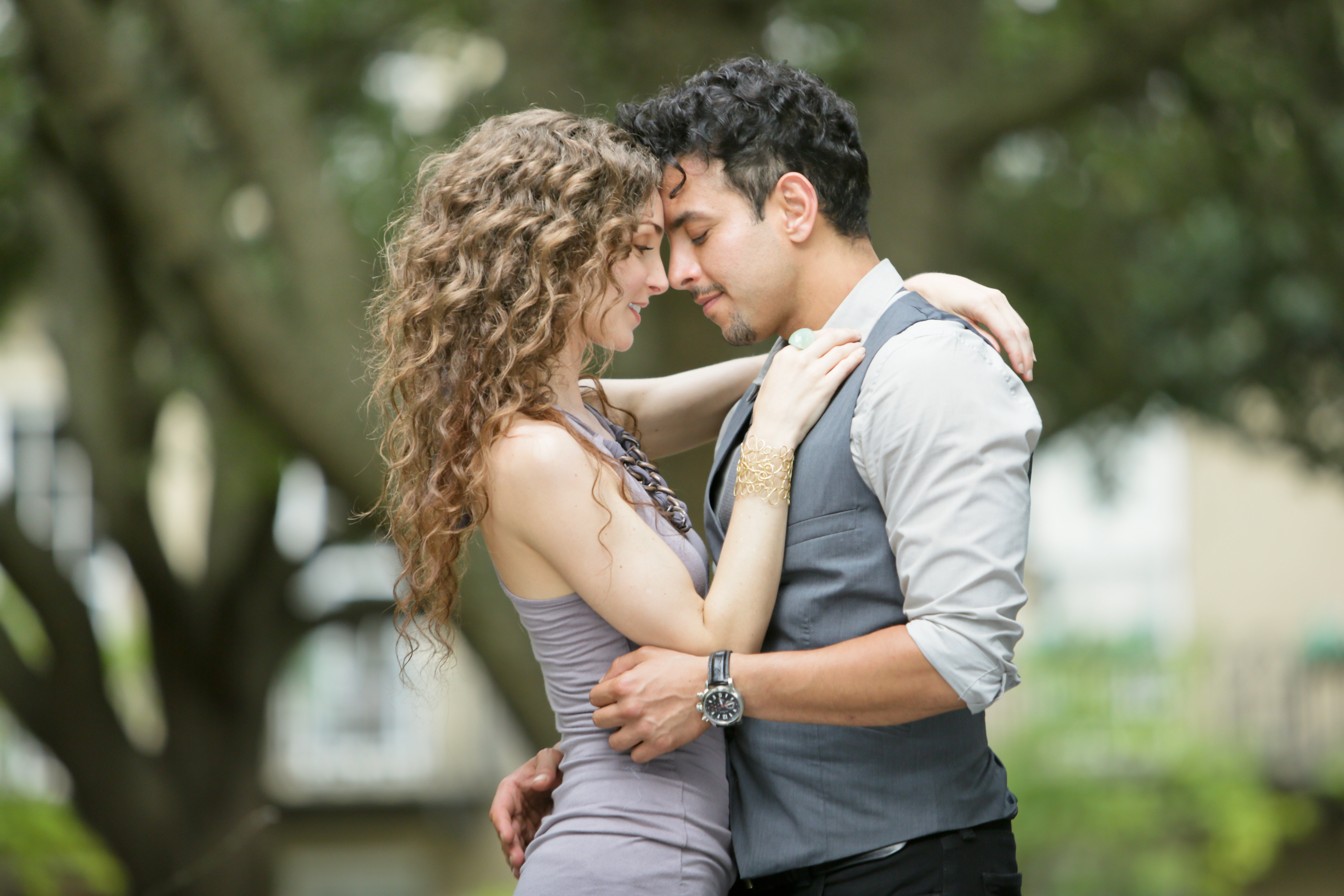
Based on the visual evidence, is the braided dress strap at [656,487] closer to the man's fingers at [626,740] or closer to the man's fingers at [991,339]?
the man's fingers at [626,740]

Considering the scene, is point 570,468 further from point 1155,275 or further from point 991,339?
point 1155,275

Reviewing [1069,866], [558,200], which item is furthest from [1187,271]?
[558,200]

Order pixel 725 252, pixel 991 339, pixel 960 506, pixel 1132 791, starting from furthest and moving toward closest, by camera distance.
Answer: pixel 1132 791 → pixel 725 252 → pixel 991 339 → pixel 960 506

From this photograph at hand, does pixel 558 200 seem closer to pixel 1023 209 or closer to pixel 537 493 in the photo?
pixel 537 493

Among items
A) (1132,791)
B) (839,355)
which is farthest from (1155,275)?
(839,355)

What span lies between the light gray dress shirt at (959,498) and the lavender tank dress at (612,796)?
0.43 meters

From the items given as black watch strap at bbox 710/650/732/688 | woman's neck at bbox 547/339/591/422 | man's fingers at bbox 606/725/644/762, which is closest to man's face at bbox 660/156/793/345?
woman's neck at bbox 547/339/591/422

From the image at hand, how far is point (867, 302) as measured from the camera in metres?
2.42

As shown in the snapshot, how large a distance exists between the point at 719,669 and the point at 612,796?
0.30 metres

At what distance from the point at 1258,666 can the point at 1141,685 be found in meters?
1.03

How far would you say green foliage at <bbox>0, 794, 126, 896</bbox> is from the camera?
782 cm

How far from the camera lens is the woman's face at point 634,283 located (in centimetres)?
243

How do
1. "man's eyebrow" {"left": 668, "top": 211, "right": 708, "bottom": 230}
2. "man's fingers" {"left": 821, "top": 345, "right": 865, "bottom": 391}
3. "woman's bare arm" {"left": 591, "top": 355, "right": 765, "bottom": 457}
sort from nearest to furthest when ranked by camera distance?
1. "man's fingers" {"left": 821, "top": 345, "right": 865, "bottom": 391}
2. "man's eyebrow" {"left": 668, "top": 211, "right": 708, "bottom": 230}
3. "woman's bare arm" {"left": 591, "top": 355, "right": 765, "bottom": 457}

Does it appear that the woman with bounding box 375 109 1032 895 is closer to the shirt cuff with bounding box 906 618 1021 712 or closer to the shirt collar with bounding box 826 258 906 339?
the shirt collar with bounding box 826 258 906 339
